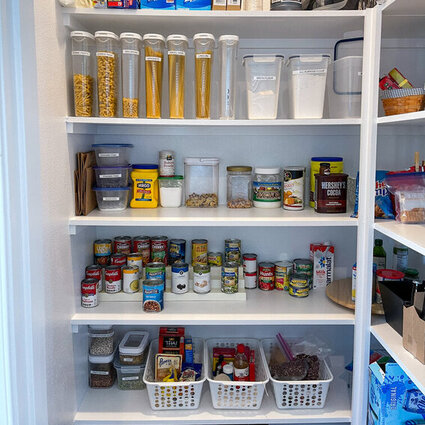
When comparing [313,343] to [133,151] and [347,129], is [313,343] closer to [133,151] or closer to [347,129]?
[347,129]

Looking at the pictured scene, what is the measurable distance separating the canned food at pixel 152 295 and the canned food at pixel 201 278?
0.18 m

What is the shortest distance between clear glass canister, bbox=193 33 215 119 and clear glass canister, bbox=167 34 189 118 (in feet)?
0.18

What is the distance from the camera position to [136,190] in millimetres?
2105

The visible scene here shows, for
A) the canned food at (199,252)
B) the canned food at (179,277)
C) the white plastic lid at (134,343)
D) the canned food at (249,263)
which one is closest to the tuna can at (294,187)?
the canned food at (249,263)

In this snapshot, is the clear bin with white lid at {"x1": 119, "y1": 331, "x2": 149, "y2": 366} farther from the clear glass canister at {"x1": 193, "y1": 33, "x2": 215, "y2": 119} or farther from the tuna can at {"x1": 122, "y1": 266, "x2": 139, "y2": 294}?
the clear glass canister at {"x1": 193, "y1": 33, "x2": 215, "y2": 119}

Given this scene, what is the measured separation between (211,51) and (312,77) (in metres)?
0.39

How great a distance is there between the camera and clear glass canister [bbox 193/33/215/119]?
183cm

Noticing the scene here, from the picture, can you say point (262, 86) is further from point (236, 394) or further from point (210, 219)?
point (236, 394)

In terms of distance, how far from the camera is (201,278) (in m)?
2.04

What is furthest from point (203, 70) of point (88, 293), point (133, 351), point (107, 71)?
point (133, 351)

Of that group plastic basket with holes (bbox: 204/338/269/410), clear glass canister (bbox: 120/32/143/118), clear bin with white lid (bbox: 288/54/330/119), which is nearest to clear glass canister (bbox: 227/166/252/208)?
clear bin with white lid (bbox: 288/54/330/119)

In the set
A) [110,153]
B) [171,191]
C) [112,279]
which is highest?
[110,153]

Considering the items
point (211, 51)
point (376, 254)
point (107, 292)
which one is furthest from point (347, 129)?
point (107, 292)

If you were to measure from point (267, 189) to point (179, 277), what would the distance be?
1.71ft
